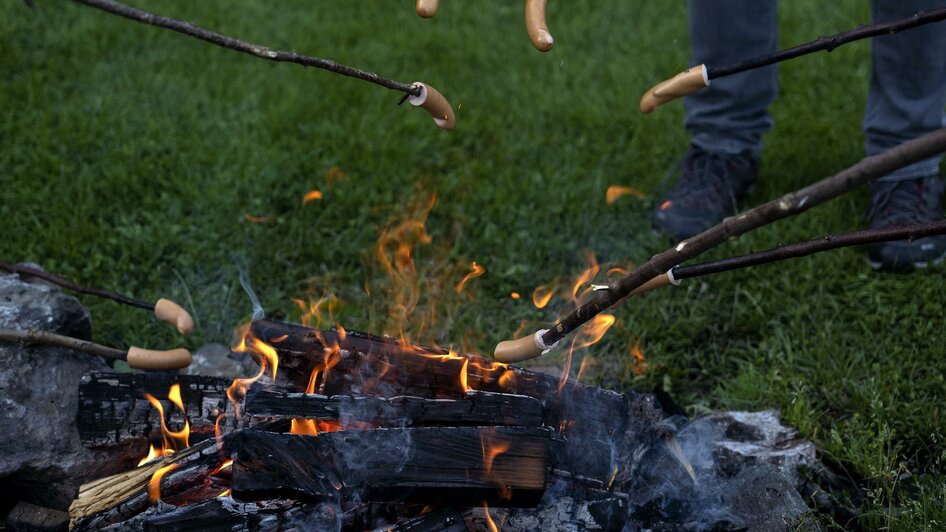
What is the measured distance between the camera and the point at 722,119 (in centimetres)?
380

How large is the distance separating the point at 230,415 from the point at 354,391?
0.36 metres

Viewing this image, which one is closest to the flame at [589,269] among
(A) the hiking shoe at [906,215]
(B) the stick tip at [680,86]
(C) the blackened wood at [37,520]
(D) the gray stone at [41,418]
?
(B) the stick tip at [680,86]

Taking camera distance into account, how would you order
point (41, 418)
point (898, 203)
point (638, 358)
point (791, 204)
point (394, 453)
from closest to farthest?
point (791, 204), point (394, 453), point (41, 418), point (638, 358), point (898, 203)

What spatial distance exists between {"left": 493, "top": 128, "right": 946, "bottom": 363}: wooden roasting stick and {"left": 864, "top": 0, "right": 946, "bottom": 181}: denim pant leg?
6.33 ft

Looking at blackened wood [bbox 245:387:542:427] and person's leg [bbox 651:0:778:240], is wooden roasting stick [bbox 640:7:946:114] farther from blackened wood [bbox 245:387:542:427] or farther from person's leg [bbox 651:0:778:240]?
person's leg [bbox 651:0:778:240]

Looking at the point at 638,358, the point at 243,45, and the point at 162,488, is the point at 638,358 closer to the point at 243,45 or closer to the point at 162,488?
the point at 162,488

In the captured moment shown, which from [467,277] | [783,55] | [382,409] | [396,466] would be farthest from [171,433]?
[783,55]

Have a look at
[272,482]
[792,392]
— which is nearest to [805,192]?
[272,482]

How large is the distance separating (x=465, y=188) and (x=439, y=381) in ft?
5.96

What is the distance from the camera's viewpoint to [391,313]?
3.29m

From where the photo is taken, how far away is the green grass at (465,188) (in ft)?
10.1

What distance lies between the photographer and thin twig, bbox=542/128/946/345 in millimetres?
1418

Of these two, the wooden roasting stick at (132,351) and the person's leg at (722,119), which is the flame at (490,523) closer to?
the wooden roasting stick at (132,351)

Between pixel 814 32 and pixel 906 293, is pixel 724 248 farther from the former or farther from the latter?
pixel 814 32
